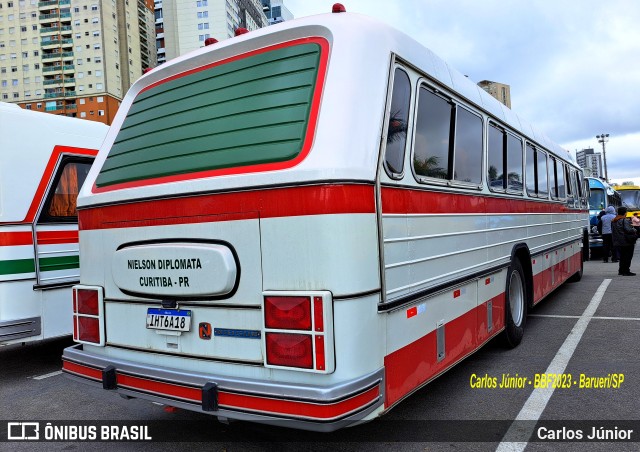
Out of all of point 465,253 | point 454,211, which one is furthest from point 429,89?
point 465,253

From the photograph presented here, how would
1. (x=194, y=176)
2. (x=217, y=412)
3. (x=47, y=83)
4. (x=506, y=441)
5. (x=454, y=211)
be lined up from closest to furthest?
(x=217, y=412), (x=194, y=176), (x=506, y=441), (x=454, y=211), (x=47, y=83)

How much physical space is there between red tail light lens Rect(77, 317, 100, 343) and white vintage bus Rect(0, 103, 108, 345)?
189cm

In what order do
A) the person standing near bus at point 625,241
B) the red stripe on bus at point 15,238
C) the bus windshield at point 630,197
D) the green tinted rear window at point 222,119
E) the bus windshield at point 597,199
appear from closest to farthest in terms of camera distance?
the green tinted rear window at point 222,119 → the red stripe on bus at point 15,238 → the person standing near bus at point 625,241 → the bus windshield at point 597,199 → the bus windshield at point 630,197

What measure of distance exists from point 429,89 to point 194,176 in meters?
1.80

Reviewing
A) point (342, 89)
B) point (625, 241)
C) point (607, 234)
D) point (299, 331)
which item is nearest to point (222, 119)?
point (342, 89)

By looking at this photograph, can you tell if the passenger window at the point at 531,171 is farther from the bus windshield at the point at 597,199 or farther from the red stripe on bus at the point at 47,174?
the bus windshield at the point at 597,199

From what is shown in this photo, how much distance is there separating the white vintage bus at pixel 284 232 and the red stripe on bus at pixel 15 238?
1913mm

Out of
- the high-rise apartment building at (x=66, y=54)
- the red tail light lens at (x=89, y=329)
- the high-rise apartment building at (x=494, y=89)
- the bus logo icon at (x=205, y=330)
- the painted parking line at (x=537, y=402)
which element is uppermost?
the high-rise apartment building at (x=66, y=54)

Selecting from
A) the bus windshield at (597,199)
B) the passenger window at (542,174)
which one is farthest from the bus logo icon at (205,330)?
the bus windshield at (597,199)

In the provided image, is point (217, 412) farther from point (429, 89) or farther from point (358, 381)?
point (429, 89)

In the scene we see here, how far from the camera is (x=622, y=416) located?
12.9 ft

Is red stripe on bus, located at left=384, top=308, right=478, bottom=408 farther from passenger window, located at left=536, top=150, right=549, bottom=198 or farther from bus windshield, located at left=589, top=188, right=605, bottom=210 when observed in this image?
bus windshield, located at left=589, top=188, right=605, bottom=210

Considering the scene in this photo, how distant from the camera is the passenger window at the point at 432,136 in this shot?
11.8 feet

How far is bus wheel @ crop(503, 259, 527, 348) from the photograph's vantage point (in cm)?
546
